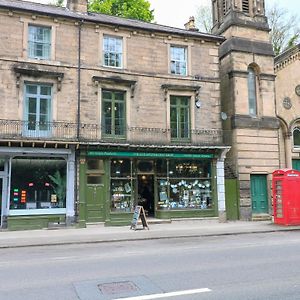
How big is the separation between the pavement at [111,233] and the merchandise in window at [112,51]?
27.2 ft

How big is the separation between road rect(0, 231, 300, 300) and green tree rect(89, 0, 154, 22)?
22.9 metres

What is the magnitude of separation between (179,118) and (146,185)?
4096 mm

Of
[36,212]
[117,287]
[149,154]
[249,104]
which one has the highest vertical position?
[249,104]

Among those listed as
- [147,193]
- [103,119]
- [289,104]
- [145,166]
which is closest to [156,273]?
[145,166]

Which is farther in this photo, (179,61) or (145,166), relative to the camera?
(179,61)

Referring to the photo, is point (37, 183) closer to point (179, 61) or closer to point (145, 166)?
point (145, 166)

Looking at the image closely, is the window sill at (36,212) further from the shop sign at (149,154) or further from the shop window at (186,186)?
the shop window at (186,186)

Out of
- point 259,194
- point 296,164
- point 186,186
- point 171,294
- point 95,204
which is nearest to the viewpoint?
point 171,294

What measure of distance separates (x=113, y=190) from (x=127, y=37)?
800 cm

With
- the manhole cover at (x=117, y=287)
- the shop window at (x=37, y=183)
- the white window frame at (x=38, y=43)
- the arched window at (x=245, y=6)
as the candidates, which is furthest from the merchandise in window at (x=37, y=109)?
the arched window at (x=245, y=6)

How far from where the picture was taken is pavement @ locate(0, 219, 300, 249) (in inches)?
545

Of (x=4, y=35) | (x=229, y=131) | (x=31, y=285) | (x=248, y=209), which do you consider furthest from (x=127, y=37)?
(x=31, y=285)

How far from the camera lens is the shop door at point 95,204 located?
18422 mm

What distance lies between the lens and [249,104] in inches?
881
